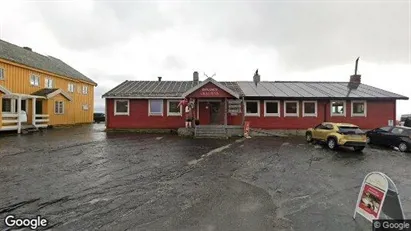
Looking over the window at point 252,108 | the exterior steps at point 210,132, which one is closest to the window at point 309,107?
the window at point 252,108

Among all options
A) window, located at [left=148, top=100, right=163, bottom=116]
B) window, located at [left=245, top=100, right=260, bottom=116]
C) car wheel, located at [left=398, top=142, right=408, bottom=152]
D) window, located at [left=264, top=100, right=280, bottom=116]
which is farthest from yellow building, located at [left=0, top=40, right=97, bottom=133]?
car wheel, located at [left=398, top=142, right=408, bottom=152]

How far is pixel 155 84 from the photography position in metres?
27.6

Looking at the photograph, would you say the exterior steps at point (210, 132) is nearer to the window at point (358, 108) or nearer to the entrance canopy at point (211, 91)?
the entrance canopy at point (211, 91)

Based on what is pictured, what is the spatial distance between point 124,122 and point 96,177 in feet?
52.4

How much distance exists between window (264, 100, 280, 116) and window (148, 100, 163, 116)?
9.38 metres

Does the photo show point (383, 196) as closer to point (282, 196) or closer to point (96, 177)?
point (282, 196)

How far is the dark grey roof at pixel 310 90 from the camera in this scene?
23.1 meters

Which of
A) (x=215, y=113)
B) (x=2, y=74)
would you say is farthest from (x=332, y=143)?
(x=2, y=74)

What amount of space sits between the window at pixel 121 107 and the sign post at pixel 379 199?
21.3 meters

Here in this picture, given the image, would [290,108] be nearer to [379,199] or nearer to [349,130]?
[349,130]

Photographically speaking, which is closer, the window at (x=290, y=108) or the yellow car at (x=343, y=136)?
the yellow car at (x=343, y=136)

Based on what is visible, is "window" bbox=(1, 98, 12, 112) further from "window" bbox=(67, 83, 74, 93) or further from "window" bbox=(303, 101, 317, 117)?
"window" bbox=(303, 101, 317, 117)

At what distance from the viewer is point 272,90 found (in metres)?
24.9

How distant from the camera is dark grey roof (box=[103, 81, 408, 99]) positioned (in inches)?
915
